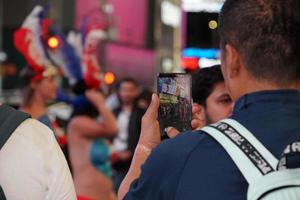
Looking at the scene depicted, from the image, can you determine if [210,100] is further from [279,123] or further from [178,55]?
[178,55]

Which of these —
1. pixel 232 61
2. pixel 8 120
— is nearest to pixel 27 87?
pixel 8 120

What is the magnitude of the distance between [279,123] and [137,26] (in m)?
23.9

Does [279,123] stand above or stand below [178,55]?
above

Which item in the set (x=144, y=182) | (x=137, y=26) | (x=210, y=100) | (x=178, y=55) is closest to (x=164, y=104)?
(x=144, y=182)

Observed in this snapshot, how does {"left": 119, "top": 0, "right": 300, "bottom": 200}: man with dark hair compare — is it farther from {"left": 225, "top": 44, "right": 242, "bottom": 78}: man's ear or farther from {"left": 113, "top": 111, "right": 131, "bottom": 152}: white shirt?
{"left": 113, "top": 111, "right": 131, "bottom": 152}: white shirt

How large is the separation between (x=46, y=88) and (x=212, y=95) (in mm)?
3067

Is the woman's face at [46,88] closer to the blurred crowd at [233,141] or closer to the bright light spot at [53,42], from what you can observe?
the bright light spot at [53,42]

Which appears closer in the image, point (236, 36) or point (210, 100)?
point (236, 36)

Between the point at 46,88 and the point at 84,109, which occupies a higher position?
the point at 46,88

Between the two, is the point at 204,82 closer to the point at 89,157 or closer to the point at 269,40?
the point at 269,40

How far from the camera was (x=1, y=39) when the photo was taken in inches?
640

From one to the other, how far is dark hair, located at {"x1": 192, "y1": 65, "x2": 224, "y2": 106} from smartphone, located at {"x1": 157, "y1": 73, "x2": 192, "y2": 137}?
113cm

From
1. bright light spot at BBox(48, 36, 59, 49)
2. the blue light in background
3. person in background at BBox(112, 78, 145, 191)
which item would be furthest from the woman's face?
the blue light in background

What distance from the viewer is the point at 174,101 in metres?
2.38
